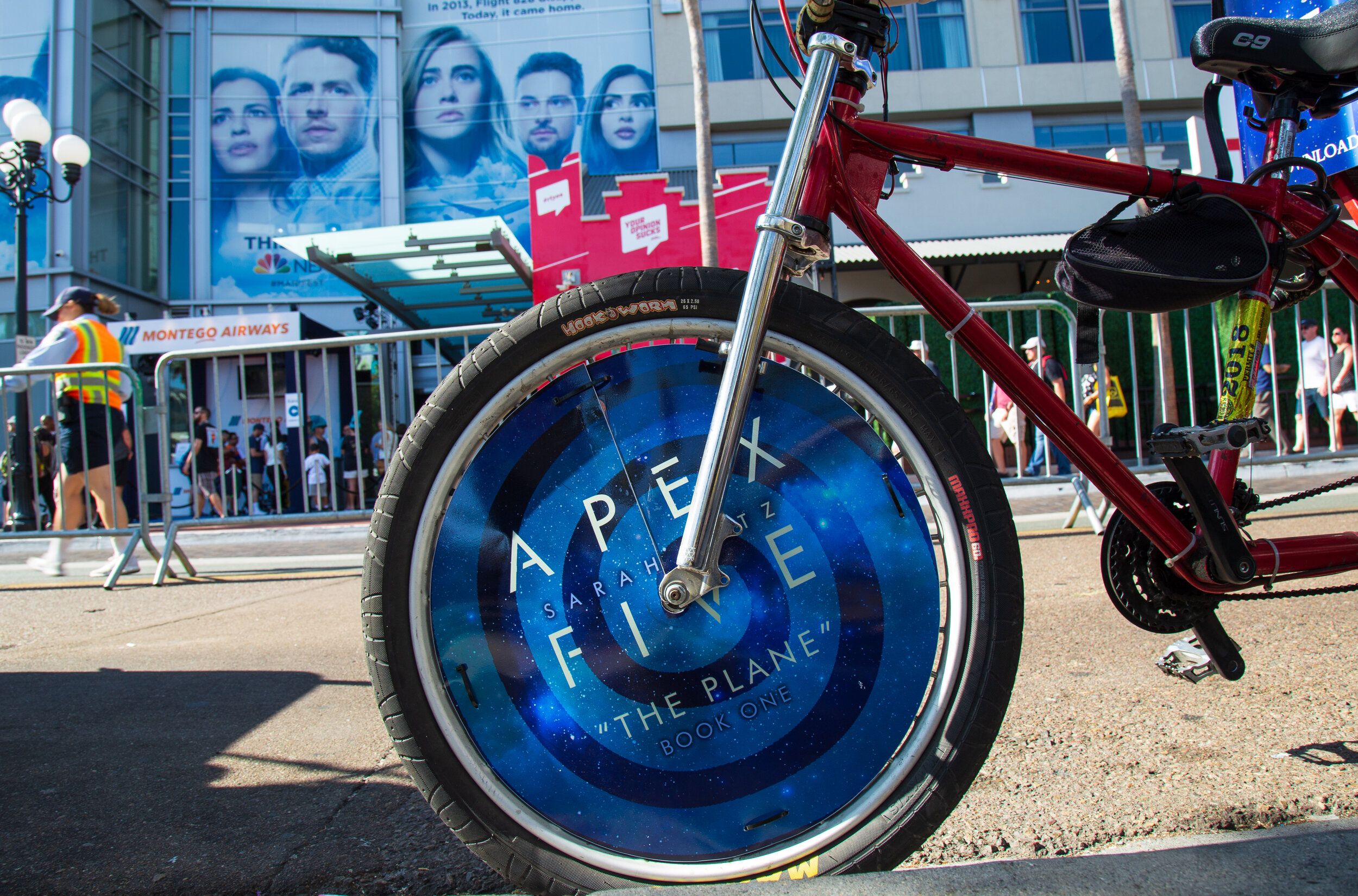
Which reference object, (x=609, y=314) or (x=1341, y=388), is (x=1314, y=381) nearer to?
(x=1341, y=388)

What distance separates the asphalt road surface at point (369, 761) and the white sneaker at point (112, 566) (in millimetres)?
2552

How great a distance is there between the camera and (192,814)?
1636 mm

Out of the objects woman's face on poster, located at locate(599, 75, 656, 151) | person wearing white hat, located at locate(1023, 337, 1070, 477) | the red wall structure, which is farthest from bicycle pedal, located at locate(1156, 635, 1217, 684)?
woman's face on poster, located at locate(599, 75, 656, 151)

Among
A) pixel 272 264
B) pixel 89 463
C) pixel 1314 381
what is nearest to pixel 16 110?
pixel 89 463

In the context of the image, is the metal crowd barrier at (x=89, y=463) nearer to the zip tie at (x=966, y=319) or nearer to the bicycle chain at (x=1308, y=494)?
the zip tie at (x=966, y=319)

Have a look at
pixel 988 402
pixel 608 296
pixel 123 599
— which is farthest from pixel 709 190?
pixel 608 296

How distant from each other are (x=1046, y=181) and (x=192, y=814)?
206cm

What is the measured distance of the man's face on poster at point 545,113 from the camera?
2970 cm

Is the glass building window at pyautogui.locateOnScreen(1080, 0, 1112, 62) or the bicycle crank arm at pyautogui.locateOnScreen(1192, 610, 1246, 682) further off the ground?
the glass building window at pyautogui.locateOnScreen(1080, 0, 1112, 62)

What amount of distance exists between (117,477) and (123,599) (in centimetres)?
241

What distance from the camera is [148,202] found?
26.7 metres

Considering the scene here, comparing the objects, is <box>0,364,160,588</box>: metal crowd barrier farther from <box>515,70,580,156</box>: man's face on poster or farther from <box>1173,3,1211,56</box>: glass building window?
<box>1173,3,1211,56</box>: glass building window

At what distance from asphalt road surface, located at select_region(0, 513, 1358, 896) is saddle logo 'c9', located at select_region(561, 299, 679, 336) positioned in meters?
0.81

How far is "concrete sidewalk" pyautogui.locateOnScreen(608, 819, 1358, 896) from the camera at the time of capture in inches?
39.2
